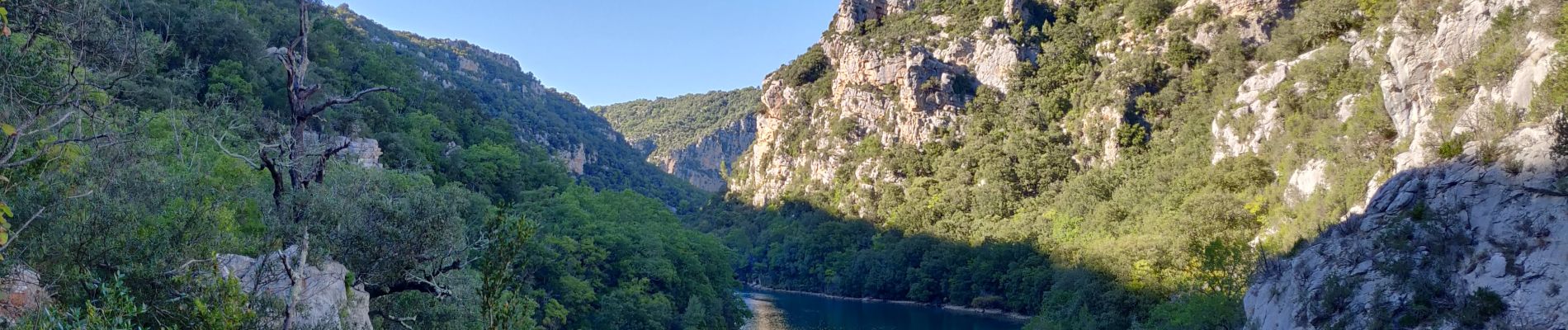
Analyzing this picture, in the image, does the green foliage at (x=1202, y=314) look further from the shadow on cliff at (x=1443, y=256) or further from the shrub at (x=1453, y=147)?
the shrub at (x=1453, y=147)

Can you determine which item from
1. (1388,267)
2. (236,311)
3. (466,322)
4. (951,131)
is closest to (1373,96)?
(1388,267)

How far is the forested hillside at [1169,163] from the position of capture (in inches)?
1022

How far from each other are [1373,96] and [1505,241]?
→ 66.6ft

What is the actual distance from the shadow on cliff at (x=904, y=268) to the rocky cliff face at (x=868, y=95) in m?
6.36

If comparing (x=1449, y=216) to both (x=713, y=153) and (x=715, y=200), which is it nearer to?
(x=715, y=200)

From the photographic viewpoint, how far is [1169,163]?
211 ft

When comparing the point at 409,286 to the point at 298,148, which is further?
the point at 409,286

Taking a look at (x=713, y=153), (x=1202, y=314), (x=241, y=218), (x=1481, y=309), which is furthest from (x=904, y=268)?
(x=713, y=153)

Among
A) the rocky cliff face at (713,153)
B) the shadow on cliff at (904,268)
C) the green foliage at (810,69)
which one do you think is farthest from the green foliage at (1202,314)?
the rocky cliff face at (713,153)

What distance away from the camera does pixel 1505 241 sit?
23344mm

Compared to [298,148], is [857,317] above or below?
below

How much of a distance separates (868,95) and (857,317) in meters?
46.8

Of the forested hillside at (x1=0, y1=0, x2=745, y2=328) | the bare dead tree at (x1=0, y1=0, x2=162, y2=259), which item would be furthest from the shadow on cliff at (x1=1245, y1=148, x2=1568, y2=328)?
the bare dead tree at (x1=0, y1=0, x2=162, y2=259)

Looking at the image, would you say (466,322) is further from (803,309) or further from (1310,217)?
(803,309)
